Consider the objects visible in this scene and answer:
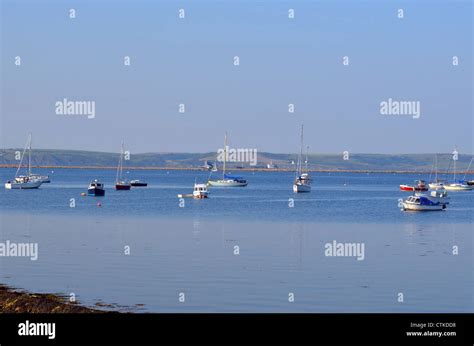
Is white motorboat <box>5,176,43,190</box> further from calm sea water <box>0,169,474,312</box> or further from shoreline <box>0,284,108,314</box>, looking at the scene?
shoreline <box>0,284,108,314</box>

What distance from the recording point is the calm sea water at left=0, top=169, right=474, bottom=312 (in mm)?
32000

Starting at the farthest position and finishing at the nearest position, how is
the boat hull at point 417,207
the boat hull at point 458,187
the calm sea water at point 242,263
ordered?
the boat hull at point 458,187, the boat hull at point 417,207, the calm sea water at point 242,263

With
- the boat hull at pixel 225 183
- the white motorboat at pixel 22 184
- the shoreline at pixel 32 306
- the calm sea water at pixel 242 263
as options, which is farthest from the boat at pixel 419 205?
the boat hull at pixel 225 183

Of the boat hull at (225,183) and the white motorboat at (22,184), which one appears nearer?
the white motorboat at (22,184)

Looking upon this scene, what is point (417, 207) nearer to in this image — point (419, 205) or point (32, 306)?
point (419, 205)

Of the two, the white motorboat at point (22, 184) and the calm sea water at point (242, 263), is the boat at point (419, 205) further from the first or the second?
the white motorboat at point (22, 184)

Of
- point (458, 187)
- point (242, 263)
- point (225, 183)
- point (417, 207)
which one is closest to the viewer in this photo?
point (242, 263)

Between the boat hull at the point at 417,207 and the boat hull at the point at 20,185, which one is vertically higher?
the boat hull at the point at 417,207

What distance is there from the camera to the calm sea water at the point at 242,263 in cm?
3200

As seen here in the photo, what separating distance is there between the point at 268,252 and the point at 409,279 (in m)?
11.3

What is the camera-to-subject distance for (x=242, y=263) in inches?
1654

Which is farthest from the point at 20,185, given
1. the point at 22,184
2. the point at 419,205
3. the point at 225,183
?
the point at 419,205
